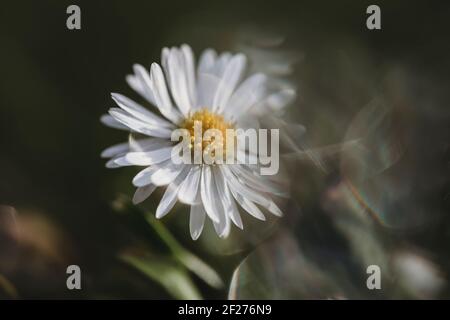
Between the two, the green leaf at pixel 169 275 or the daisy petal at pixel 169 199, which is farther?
the green leaf at pixel 169 275

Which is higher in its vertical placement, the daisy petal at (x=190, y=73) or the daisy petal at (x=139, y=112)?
the daisy petal at (x=190, y=73)

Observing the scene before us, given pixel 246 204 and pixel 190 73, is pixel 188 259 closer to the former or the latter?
pixel 246 204

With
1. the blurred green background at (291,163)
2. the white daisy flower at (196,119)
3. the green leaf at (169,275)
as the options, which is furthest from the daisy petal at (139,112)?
the green leaf at (169,275)

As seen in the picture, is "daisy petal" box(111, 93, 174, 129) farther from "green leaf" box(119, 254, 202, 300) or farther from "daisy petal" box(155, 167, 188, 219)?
"green leaf" box(119, 254, 202, 300)

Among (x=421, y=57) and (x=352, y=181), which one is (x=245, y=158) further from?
(x=421, y=57)

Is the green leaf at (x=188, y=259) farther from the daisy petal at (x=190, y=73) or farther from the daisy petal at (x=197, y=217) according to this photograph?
the daisy petal at (x=190, y=73)

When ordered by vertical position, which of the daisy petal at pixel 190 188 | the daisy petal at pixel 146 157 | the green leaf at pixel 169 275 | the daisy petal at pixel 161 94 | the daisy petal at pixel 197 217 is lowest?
the green leaf at pixel 169 275
